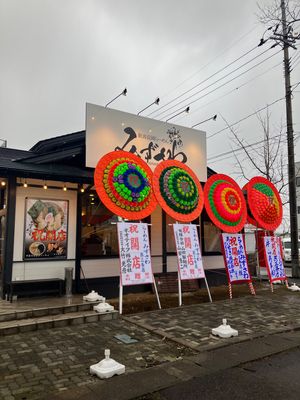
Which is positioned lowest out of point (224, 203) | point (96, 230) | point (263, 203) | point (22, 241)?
point (22, 241)

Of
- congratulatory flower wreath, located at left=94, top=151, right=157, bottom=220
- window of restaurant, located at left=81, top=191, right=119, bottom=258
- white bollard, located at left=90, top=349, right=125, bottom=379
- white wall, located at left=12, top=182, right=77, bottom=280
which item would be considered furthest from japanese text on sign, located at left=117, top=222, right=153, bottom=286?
white bollard, located at left=90, top=349, right=125, bottom=379

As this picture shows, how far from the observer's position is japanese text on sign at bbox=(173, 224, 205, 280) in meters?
9.30

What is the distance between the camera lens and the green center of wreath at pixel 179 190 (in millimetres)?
9203

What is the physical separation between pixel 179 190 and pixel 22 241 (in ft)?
15.7

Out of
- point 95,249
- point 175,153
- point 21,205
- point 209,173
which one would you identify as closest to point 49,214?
point 21,205

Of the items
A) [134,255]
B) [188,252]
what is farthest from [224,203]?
[134,255]

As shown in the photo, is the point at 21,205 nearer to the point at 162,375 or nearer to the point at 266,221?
the point at 162,375

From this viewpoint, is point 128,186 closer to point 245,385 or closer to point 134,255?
point 134,255

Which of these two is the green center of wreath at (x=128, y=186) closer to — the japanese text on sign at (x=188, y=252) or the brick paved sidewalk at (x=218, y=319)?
the japanese text on sign at (x=188, y=252)

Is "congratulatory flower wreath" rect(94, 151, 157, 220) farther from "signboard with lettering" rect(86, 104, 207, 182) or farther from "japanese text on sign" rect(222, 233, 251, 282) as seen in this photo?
"japanese text on sign" rect(222, 233, 251, 282)

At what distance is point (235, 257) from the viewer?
10609 millimetres

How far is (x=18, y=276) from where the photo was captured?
8906 mm

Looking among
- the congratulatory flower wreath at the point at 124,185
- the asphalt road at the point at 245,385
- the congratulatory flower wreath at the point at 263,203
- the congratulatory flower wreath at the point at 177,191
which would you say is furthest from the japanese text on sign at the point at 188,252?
the asphalt road at the point at 245,385

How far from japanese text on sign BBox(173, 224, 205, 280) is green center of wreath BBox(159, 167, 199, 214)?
2.14 ft
